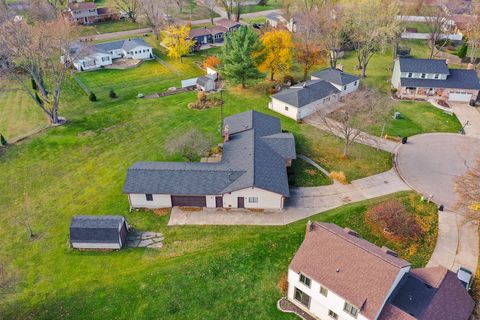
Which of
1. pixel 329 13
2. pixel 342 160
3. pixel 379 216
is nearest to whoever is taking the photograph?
pixel 379 216

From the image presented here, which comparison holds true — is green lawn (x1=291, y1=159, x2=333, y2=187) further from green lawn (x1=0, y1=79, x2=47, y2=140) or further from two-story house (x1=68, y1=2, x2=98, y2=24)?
two-story house (x1=68, y1=2, x2=98, y2=24)

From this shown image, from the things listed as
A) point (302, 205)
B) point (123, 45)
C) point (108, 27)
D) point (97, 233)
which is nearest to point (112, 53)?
A: point (123, 45)

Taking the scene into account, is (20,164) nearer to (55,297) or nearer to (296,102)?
(55,297)

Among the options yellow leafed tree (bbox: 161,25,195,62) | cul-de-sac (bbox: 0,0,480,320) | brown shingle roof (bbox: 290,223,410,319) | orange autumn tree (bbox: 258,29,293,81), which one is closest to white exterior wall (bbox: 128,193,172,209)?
cul-de-sac (bbox: 0,0,480,320)

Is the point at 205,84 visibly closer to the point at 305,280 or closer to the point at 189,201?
the point at 189,201

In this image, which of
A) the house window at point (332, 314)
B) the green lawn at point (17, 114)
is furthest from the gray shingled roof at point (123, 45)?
the house window at point (332, 314)

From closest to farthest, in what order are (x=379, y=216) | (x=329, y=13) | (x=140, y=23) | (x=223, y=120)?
(x=379, y=216) → (x=223, y=120) → (x=329, y=13) → (x=140, y=23)

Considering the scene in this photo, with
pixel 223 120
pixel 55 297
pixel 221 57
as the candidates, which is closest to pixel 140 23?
pixel 221 57
